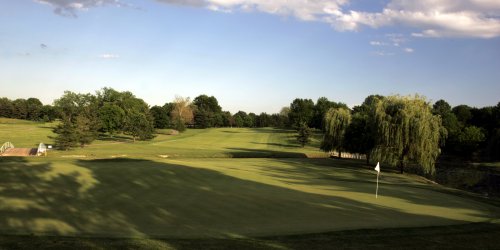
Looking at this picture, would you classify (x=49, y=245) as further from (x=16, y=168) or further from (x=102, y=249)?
(x=16, y=168)

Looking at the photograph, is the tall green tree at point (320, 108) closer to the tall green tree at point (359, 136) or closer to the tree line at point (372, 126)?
the tree line at point (372, 126)

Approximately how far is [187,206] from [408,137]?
101 ft

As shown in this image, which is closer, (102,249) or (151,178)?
(102,249)

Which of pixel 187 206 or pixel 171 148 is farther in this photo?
pixel 171 148

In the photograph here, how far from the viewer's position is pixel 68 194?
19.4 m

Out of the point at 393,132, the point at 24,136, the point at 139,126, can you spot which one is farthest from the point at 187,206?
the point at 24,136

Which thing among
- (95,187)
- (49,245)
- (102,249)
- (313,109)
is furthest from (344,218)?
(313,109)

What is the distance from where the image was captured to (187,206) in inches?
712

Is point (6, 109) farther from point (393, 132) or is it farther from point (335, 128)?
point (393, 132)

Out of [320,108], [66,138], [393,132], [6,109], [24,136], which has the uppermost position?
[320,108]

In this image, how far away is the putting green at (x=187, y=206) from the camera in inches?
581

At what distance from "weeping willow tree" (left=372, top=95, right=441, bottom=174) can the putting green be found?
50.9 ft

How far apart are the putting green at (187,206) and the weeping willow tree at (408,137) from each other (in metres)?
15.5

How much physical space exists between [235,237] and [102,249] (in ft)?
14.0
